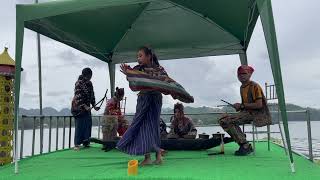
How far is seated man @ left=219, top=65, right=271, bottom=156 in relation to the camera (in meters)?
5.07

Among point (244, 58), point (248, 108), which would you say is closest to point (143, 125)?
point (248, 108)

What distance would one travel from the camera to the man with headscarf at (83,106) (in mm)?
6605

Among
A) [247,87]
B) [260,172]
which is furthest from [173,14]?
[260,172]

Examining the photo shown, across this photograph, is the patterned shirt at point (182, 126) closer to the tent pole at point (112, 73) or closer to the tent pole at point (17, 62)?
the tent pole at point (112, 73)

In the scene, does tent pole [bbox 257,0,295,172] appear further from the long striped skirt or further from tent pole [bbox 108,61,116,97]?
tent pole [bbox 108,61,116,97]

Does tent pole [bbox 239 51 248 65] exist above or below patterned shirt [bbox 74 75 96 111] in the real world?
above

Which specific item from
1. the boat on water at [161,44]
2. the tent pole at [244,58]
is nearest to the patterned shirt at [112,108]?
the boat on water at [161,44]

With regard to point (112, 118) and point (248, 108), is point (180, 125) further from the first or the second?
point (248, 108)

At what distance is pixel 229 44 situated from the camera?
7688 mm

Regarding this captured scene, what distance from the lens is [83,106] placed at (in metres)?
6.63

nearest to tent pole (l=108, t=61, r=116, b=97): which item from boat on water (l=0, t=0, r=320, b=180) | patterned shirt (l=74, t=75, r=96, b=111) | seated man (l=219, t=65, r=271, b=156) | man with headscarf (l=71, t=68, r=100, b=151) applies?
boat on water (l=0, t=0, r=320, b=180)

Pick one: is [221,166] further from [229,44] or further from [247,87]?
[229,44]

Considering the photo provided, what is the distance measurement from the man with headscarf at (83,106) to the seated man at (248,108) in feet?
8.95

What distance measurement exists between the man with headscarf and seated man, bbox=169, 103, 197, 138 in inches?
59.9
